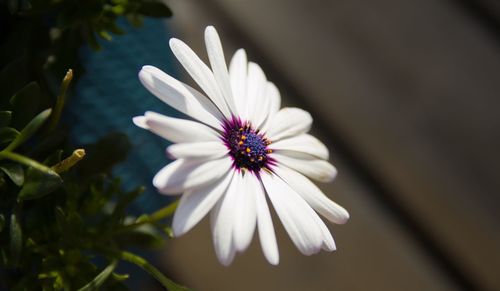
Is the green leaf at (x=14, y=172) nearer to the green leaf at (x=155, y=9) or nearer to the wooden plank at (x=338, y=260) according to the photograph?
the green leaf at (x=155, y=9)

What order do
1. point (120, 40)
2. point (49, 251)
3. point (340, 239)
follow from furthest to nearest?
point (340, 239), point (120, 40), point (49, 251)

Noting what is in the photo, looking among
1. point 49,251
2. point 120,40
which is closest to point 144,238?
point 49,251

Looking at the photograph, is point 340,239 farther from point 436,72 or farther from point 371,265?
point 436,72

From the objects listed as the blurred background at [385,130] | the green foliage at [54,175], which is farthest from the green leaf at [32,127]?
the blurred background at [385,130]

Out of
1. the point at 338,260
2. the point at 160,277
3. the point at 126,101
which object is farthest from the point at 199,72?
the point at 338,260

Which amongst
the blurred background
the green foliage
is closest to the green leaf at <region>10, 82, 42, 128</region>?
the green foliage
